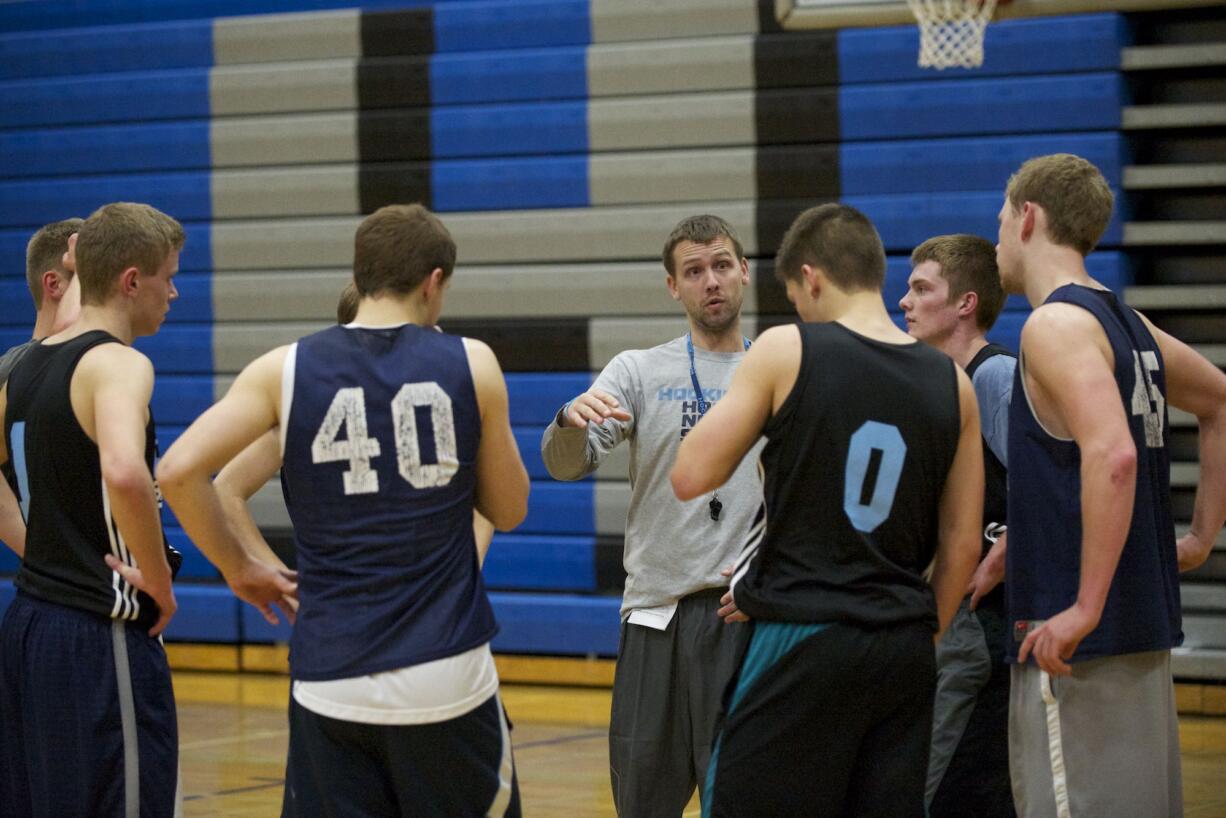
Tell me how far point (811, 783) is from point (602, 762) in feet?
11.4

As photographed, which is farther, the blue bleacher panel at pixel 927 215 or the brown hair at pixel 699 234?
the blue bleacher panel at pixel 927 215

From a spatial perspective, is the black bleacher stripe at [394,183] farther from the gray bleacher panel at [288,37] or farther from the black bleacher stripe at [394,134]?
the gray bleacher panel at [288,37]

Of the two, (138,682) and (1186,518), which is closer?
(138,682)

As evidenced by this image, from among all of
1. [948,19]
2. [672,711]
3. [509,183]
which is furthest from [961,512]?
[509,183]

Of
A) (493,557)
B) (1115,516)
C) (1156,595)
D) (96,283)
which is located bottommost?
(493,557)

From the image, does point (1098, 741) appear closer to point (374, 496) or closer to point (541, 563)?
point (374, 496)

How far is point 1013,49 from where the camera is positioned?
7.31 metres

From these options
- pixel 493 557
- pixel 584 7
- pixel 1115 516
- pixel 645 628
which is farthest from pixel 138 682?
pixel 584 7

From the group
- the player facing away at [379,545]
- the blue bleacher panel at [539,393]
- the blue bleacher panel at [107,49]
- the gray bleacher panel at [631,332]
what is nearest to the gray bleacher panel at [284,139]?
the blue bleacher panel at [107,49]

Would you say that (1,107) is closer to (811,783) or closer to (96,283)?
(96,283)

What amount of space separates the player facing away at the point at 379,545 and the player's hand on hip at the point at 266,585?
7.4 inches

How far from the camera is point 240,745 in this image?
21.9 feet

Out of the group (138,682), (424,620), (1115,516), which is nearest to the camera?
(424,620)

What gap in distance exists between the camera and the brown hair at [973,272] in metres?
3.97
